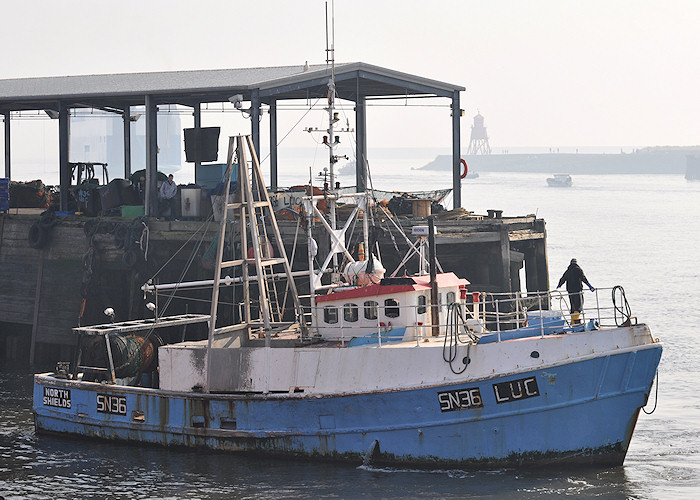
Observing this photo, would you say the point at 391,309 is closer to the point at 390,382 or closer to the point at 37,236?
the point at 390,382

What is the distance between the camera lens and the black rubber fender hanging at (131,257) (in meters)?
29.2

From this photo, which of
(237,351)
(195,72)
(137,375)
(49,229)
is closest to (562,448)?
(237,351)

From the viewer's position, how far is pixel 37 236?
31.6 m

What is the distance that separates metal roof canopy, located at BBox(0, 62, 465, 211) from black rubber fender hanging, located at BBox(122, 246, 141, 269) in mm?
2260

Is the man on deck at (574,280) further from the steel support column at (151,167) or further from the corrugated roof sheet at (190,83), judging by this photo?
the steel support column at (151,167)

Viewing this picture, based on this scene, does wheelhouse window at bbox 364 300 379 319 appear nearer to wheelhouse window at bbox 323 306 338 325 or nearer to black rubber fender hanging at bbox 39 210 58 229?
wheelhouse window at bbox 323 306 338 325

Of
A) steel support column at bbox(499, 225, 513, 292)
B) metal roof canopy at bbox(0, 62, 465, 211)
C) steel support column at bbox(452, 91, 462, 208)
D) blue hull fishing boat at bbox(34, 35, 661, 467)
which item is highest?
metal roof canopy at bbox(0, 62, 465, 211)

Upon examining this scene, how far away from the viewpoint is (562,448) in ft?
60.6

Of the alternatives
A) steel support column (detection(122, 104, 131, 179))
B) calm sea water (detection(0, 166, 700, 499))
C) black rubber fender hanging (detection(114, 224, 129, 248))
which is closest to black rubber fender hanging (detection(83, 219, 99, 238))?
black rubber fender hanging (detection(114, 224, 129, 248))

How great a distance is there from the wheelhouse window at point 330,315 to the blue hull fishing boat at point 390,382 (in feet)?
0.06

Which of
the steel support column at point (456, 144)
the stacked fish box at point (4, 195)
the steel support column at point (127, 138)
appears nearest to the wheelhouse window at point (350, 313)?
the steel support column at point (456, 144)

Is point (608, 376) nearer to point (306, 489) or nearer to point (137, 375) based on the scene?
point (306, 489)

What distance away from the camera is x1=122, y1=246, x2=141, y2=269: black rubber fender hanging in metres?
29.2

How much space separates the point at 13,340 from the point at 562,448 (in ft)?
61.8
